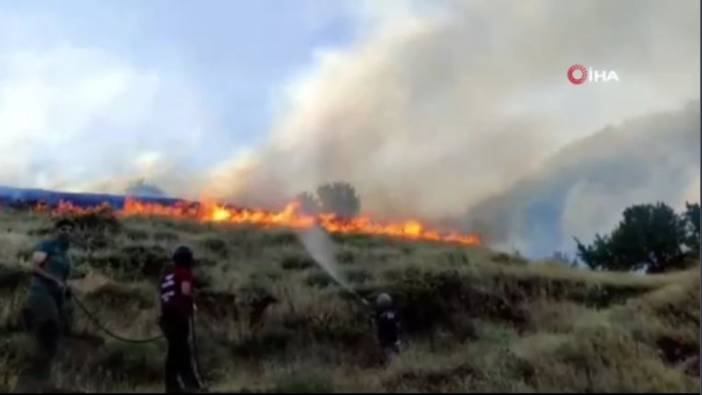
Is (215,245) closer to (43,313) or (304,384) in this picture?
(43,313)

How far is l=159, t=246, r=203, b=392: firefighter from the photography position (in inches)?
446

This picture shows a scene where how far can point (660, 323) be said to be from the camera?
16.6m

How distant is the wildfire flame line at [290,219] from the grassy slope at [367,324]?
5870 millimetres

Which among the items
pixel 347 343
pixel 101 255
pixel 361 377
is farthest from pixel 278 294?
pixel 361 377

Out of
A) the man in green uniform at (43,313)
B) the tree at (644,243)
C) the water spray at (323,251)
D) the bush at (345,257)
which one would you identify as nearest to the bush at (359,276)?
the water spray at (323,251)

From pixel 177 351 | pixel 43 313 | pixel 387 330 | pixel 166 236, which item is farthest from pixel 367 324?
pixel 166 236

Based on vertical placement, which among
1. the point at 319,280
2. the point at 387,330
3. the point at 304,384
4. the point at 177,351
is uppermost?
the point at 319,280

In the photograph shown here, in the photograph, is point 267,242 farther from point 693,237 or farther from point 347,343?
point 693,237

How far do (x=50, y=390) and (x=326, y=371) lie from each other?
3.92 metres

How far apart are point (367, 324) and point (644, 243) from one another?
58.2 ft

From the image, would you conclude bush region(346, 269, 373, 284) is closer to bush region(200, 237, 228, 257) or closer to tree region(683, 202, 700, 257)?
bush region(200, 237, 228, 257)

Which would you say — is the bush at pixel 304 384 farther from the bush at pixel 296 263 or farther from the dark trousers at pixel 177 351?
the bush at pixel 296 263

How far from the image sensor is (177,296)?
37.5 ft

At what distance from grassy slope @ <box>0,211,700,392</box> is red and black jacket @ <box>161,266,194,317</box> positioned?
4.55ft
